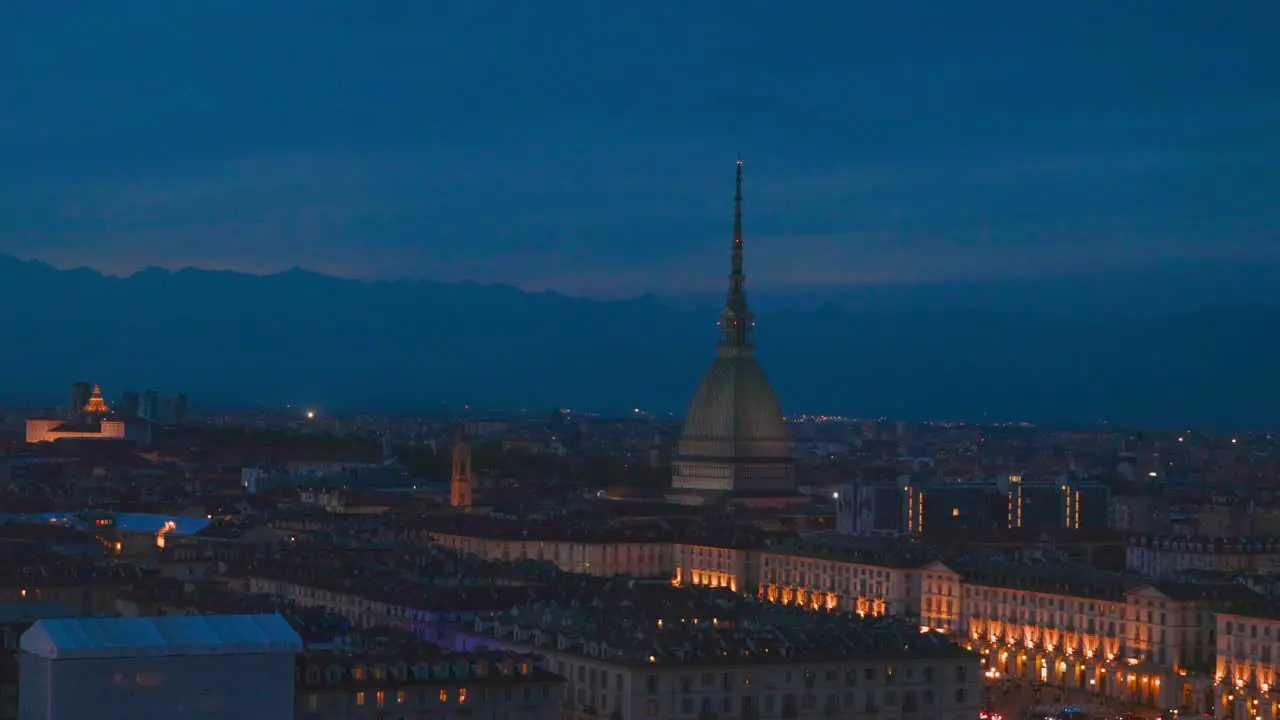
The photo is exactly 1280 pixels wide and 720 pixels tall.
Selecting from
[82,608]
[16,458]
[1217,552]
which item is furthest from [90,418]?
[82,608]

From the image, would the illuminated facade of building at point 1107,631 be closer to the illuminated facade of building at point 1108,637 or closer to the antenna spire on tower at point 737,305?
the illuminated facade of building at point 1108,637

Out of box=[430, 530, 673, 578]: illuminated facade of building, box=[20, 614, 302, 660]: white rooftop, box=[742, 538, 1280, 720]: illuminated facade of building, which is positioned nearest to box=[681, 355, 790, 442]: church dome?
box=[430, 530, 673, 578]: illuminated facade of building

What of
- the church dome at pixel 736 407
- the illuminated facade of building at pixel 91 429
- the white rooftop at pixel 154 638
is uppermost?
the church dome at pixel 736 407

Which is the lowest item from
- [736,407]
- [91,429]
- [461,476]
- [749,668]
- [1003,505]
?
[749,668]

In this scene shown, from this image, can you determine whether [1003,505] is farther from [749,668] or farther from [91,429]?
[91,429]

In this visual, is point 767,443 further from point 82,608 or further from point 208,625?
point 208,625

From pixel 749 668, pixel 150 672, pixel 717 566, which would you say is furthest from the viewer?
pixel 717 566

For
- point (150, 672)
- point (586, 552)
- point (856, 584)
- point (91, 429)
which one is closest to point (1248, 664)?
point (856, 584)

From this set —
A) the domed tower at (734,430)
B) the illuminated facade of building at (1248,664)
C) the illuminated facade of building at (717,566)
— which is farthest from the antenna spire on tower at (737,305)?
the illuminated facade of building at (1248,664)

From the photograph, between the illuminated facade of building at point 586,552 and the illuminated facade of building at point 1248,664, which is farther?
the illuminated facade of building at point 586,552
